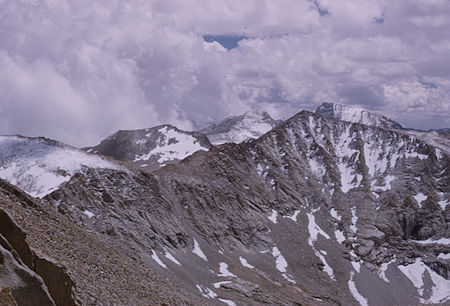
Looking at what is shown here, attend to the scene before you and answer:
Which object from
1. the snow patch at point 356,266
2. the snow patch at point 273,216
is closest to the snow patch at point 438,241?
the snow patch at point 356,266

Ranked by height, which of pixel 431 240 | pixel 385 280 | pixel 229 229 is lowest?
pixel 229 229

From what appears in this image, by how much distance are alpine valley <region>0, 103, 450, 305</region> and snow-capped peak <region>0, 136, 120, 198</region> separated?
33 cm

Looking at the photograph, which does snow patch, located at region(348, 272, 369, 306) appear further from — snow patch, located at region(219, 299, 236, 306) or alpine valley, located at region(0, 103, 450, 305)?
snow patch, located at region(219, 299, 236, 306)

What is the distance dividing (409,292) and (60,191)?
85.3 meters

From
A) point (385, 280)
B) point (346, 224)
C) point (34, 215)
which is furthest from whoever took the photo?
point (346, 224)

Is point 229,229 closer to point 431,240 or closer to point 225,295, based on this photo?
point 225,295

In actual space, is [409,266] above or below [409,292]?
above

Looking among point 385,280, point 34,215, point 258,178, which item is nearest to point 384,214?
point 385,280

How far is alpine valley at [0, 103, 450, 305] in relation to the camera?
106 ft

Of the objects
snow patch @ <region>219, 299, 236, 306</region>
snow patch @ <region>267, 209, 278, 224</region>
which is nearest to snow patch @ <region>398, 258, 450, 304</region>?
snow patch @ <region>267, 209, 278, 224</region>

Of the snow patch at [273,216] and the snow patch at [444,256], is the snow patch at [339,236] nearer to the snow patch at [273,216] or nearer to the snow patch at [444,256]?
the snow patch at [273,216]

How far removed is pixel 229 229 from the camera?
104375 mm

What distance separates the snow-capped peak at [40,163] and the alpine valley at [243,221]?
33 cm

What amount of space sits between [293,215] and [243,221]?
20747mm
